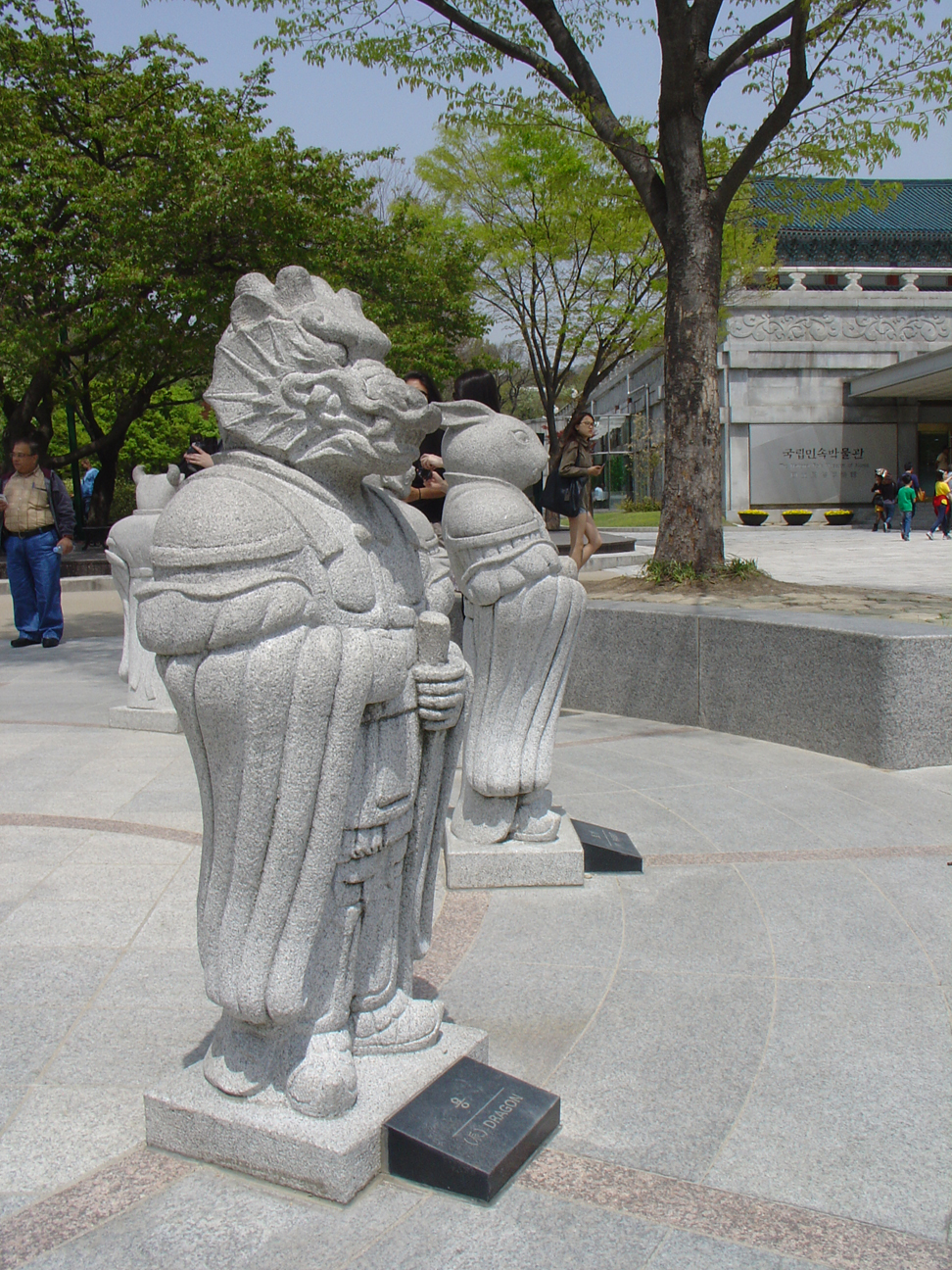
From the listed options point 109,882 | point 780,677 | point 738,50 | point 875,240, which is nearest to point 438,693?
point 109,882

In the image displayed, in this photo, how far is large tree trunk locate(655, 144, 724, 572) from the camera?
9227 mm

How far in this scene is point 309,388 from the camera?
217 cm

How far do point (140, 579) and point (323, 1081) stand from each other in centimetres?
518

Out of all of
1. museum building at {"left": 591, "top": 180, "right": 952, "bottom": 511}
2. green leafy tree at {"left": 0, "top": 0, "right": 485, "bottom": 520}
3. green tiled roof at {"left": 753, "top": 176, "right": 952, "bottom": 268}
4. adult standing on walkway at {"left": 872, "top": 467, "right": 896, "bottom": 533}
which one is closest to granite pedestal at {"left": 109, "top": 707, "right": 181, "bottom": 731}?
green leafy tree at {"left": 0, "top": 0, "right": 485, "bottom": 520}

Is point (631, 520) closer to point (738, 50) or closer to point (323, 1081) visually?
point (738, 50)

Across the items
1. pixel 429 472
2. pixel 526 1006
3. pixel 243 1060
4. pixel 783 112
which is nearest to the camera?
pixel 243 1060

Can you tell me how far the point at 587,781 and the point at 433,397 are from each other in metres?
2.40

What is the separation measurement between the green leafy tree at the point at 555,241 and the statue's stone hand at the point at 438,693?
1734cm

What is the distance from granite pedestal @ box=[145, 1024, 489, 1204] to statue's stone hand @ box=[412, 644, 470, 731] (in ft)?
2.79

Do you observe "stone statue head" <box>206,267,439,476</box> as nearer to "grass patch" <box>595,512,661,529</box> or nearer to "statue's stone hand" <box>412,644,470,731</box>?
"statue's stone hand" <box>412,644,470,731</box>

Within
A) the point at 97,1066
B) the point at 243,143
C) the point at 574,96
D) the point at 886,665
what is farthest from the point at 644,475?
the point at 97,1066

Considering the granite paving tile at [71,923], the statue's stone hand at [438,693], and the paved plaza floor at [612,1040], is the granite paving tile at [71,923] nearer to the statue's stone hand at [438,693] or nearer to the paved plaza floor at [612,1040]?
the paved plaza floor at [612,1040]

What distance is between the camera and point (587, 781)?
18.3 ft

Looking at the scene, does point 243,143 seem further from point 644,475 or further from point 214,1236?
point 644,475
